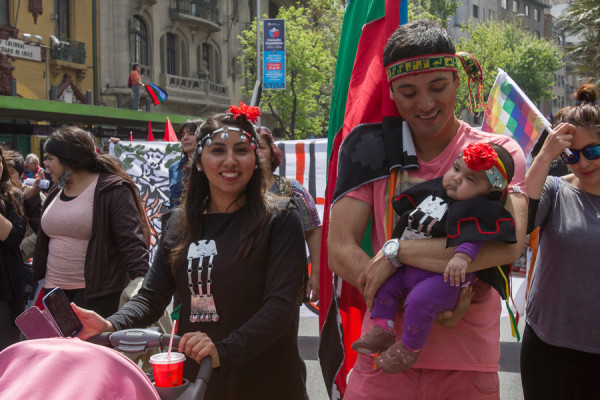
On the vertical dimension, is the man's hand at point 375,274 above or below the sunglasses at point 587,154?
below

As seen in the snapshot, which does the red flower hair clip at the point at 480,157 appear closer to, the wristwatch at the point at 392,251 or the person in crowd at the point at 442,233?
the person in crowd at the point at 442,233

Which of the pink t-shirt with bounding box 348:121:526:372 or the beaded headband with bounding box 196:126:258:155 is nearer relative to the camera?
the pink t-shirt with bounding box 348:121:526:372

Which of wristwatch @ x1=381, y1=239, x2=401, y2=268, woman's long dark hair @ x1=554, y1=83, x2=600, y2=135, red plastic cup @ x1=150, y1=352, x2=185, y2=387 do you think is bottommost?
red plastic cup @ x1=150, y1=352, x2=185, y2=387

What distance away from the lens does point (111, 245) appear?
450cm

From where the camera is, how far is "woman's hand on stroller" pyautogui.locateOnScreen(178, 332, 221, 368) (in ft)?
7.61

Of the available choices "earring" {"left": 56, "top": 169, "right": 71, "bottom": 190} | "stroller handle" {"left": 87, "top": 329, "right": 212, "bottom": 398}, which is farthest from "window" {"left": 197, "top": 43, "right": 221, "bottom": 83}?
"stroller handle" {"left": 87, "top": 329, "right": 212, "bottom": 398}

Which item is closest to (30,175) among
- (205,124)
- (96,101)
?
(205,124)

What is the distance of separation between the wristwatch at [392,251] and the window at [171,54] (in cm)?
3335

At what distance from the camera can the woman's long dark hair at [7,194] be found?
511cm

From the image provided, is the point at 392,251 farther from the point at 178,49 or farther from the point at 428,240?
the point at 178,49

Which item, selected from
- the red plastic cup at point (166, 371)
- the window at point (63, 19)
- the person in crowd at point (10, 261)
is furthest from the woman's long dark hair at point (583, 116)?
the window at point (63, 19)

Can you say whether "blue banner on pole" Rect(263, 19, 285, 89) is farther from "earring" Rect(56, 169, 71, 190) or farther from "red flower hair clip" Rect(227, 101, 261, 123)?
"red flower hair clip" Rect(227, 101, 261, 123)

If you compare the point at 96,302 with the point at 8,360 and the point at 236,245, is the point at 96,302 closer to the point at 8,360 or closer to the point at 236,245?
the point at 236,245

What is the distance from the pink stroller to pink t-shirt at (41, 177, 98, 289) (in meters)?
2.70
